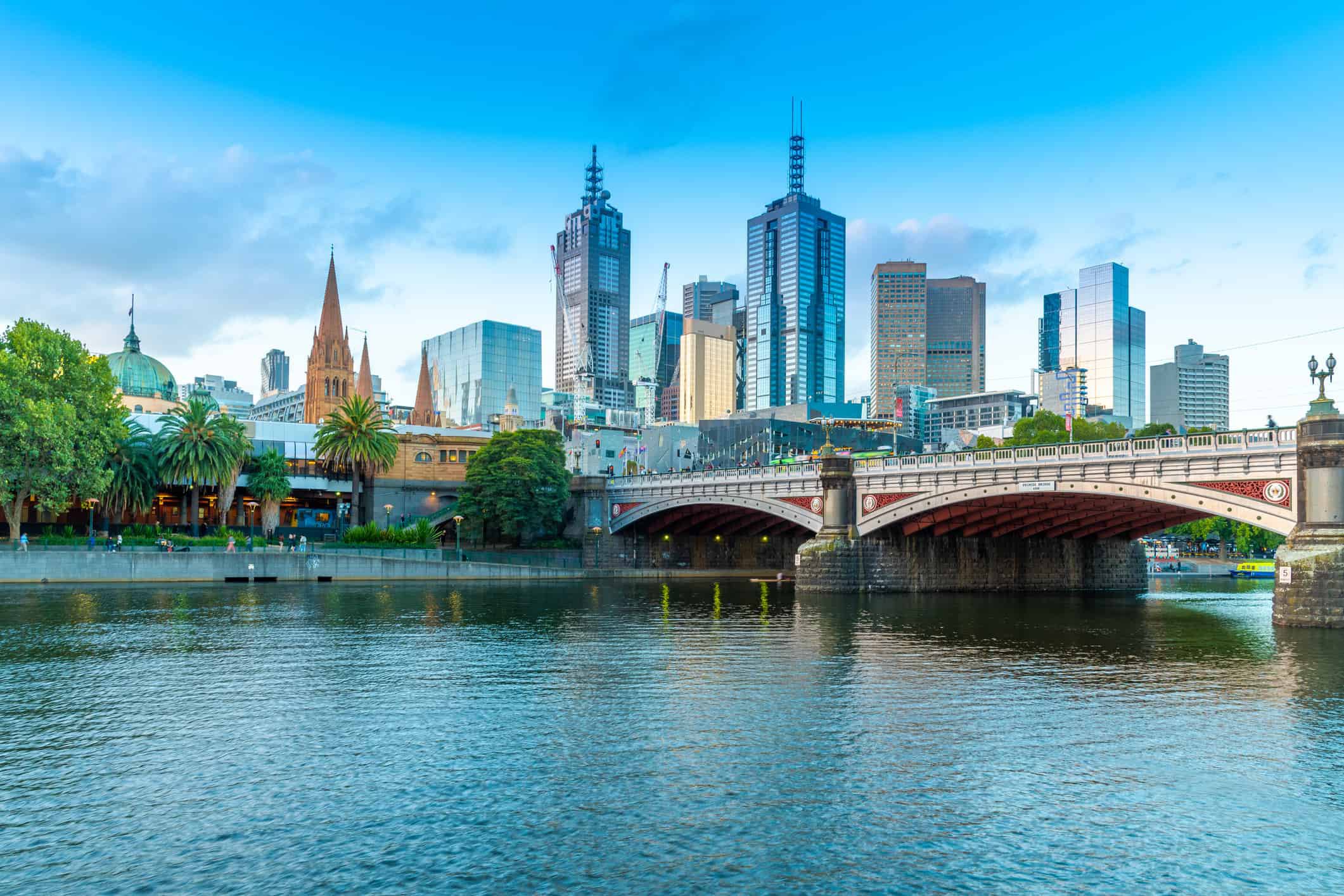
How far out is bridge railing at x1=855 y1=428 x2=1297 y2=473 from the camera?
52312mm

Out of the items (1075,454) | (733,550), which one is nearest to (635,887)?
(1075,454)

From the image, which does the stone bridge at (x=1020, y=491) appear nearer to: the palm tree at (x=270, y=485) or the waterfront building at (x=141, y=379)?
the palm tree at (x=270, y=485)

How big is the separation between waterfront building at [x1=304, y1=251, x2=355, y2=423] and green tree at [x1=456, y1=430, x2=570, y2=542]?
6450cm

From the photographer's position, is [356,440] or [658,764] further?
[356,440]

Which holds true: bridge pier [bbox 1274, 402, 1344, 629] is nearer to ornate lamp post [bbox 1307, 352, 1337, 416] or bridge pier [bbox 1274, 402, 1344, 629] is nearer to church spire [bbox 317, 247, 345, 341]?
ornate lamp post [bbox 1307, 352, 1337, 416]

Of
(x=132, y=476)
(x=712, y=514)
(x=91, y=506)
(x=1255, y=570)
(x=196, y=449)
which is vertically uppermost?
(x=196, y=449)

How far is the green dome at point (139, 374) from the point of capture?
146000mm

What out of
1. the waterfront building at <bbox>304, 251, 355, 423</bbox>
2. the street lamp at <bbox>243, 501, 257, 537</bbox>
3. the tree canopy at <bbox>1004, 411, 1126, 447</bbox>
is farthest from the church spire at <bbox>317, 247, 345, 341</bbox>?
the tree canopy at <bbox>1004, 411, 1126, 447</bbox>

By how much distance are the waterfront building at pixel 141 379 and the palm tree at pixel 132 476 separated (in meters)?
56.1

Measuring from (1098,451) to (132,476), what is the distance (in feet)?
256

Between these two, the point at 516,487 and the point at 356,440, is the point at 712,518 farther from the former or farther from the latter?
the point at 356,440

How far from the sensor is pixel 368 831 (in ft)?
57.1

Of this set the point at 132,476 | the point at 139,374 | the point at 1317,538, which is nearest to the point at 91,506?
the point at 132,476

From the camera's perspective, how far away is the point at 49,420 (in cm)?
7181
